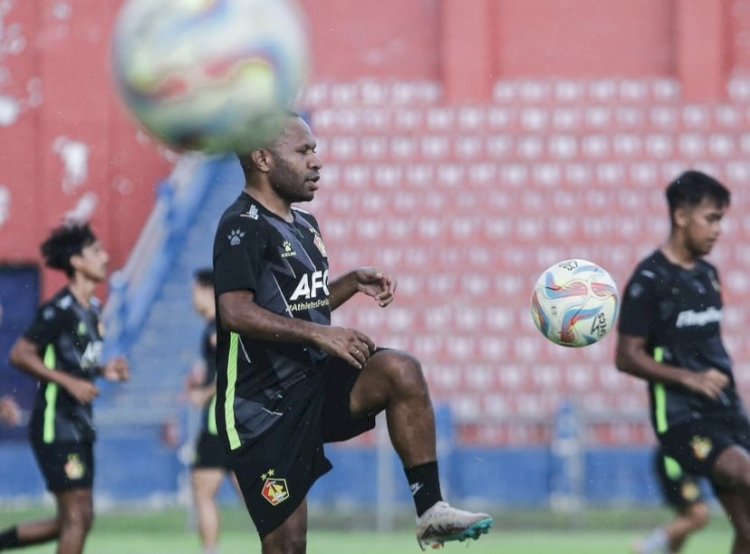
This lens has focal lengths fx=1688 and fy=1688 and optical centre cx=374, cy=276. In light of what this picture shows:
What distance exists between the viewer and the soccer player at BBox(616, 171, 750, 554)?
7750 millimetres

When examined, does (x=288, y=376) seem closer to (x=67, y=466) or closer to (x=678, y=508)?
(x=67, y=466)

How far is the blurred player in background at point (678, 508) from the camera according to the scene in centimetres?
862

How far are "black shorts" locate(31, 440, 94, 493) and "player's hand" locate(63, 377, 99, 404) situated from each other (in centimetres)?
26

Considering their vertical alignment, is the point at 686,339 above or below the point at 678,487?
above

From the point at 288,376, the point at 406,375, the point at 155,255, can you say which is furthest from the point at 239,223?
the point at 155,255

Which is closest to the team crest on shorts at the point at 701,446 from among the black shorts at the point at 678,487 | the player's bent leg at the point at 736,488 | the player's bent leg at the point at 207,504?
the player's bent leg at the point at 736,488

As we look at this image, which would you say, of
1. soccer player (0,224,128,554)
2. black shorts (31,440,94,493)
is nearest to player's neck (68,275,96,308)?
soccer player (0,224,128,554)

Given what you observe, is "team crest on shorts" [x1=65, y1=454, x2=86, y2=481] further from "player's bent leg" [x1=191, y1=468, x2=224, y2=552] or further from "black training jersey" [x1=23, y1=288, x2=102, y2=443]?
"player's bent leg" [x1=191, y1=468, x2=224, y2=552]

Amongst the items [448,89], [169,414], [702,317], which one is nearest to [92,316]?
[702,317]

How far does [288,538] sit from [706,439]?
2.70 metres

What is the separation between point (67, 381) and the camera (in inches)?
329

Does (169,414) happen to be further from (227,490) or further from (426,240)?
(426,240)

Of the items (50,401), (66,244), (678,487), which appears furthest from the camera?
(66,244)

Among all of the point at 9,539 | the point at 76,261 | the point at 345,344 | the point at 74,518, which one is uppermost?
the point at 76,261
